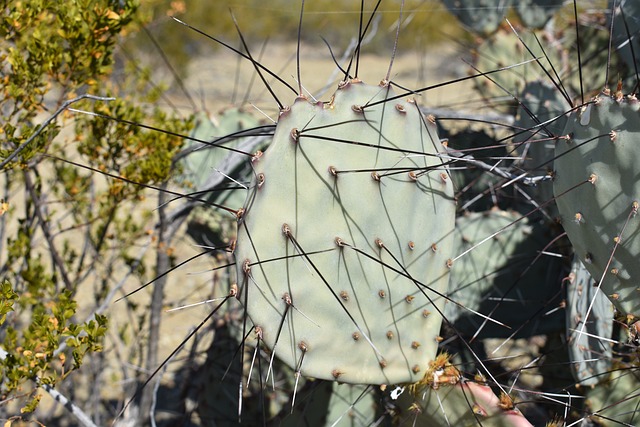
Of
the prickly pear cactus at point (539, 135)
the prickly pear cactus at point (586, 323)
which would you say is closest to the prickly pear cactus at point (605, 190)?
the prickly pear cactus at point (586, 323)

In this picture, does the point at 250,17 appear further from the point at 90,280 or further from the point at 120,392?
the point at 120,392

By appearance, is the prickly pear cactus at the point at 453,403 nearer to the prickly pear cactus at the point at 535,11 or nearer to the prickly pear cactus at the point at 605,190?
the prickly pear cactus at the point at 605,190

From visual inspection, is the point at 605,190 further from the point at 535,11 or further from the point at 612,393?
the point at 535,11

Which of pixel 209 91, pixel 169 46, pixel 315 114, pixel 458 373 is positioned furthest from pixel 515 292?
pixel 209 91

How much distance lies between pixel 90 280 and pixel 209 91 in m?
7.38

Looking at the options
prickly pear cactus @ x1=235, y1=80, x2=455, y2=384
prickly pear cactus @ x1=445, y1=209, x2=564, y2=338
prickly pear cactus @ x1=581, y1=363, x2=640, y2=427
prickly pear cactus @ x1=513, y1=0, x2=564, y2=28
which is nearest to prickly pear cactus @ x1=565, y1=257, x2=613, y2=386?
prickly pear cactus @ x1=581, y1=363, x2=640, y2=427

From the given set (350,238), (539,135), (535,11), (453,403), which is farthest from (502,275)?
(535,11)

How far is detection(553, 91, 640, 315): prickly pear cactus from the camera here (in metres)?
1.57

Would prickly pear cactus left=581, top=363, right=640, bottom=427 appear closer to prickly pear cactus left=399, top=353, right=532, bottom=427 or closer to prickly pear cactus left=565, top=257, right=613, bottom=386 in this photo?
prickly pear cactus left=565, top=257, right=613, bottom=386

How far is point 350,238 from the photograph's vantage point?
1.68 metres

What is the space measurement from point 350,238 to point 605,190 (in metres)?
0.54

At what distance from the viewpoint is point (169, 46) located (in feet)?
36.3

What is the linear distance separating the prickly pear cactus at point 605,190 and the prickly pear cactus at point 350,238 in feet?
0.92

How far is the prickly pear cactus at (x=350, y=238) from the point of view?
1.61m
